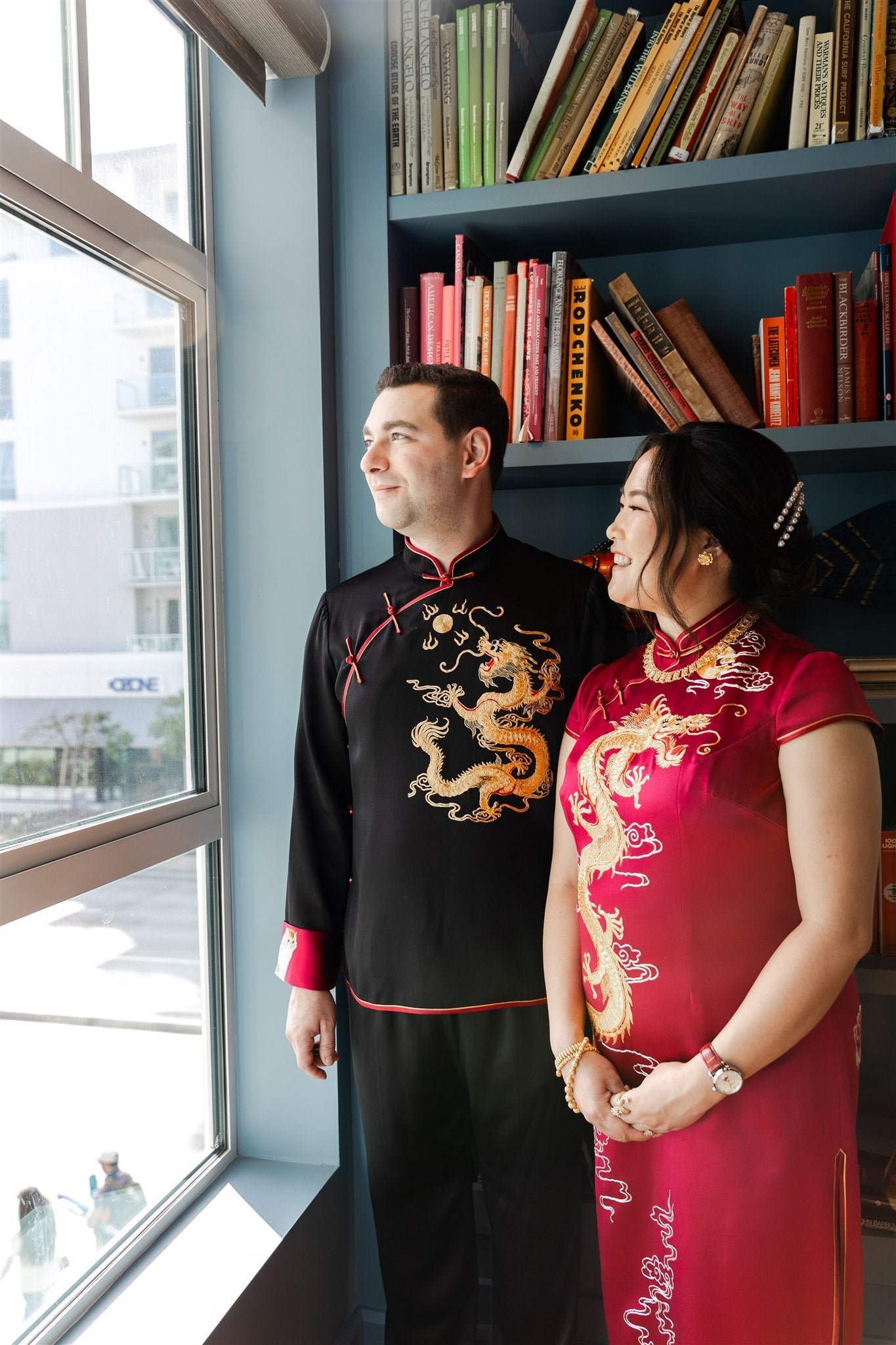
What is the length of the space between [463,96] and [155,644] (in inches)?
45.6

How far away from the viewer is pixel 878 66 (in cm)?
156

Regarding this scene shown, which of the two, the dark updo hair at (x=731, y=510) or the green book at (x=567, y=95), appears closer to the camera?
the dark updo hair at (x=731, y=510)

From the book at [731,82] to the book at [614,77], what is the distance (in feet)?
0.57

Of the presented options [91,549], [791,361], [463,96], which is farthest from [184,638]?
[791,361]

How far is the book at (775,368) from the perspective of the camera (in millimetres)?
1721

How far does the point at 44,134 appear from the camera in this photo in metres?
1.39

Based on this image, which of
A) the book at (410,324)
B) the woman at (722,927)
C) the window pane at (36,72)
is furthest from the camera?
the book at (410,324)

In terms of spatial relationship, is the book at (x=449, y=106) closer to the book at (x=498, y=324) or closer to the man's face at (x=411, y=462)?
the book at (x=498, y=324)

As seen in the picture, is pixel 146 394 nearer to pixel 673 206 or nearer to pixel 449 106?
pixel 449 106

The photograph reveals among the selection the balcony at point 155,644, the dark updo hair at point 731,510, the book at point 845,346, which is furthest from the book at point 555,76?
the balcony at point 155,644

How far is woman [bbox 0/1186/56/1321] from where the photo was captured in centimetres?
132

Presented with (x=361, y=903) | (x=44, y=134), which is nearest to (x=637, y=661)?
(x=361, y=903)

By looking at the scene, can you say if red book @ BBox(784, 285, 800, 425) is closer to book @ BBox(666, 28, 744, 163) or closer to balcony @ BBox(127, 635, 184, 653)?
book @ BBox(666, 28, 744, 163)

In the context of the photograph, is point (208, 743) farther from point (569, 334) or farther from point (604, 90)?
point (604, 90)
